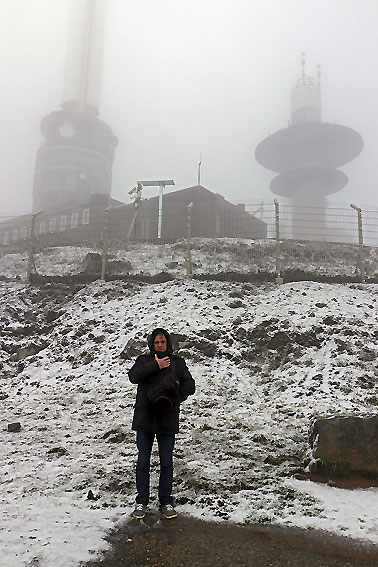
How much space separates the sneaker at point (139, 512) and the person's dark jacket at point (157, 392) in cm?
79

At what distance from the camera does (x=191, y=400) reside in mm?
8930

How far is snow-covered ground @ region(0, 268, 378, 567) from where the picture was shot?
4629 mm

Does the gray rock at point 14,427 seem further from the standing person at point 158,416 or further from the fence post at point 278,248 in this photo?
the fence post at point 278,248

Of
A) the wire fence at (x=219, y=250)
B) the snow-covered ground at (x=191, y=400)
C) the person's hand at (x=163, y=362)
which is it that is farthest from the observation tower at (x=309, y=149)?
the person's hand at (x=163, y=362)

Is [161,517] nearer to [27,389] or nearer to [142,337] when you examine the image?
[27,389]

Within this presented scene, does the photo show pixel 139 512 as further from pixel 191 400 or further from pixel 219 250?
pixel 219 250

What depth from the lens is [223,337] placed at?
458 inches

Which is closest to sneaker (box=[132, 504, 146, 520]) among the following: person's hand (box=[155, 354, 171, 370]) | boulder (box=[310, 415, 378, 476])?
person's hand (box=[155, 354, 171, 370])

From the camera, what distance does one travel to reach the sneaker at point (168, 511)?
4.44 metres

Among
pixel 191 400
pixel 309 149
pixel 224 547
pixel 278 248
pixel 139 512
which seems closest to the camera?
pixel 224 547

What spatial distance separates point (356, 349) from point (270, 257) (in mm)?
6742

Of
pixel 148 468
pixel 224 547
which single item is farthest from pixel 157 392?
pixel 224 547

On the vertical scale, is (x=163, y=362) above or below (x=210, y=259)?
below

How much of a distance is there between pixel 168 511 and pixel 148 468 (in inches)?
18.6
